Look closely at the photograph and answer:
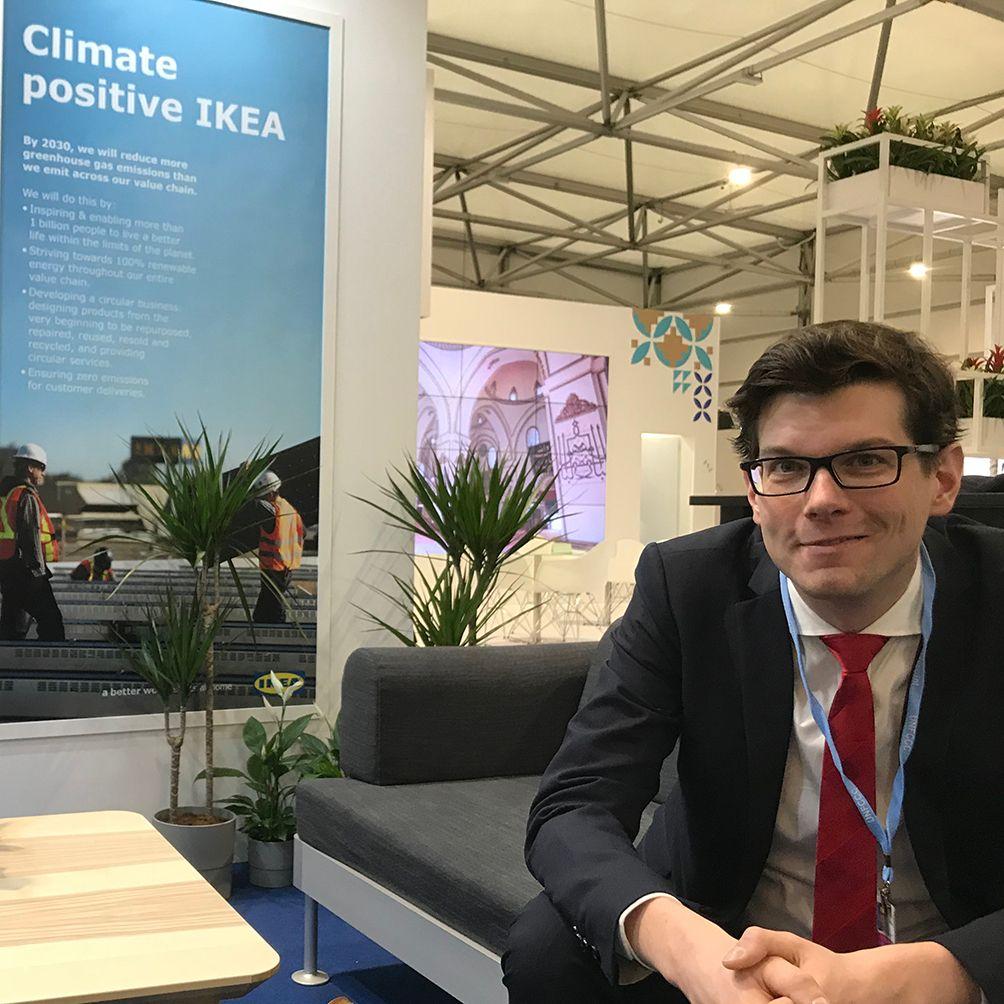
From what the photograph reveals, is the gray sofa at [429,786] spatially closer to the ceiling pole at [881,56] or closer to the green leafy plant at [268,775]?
the green leafy plant at [268,775]

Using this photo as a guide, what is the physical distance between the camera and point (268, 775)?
3.75m

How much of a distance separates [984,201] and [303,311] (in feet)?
8.74

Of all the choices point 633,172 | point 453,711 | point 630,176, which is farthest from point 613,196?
point 453,711

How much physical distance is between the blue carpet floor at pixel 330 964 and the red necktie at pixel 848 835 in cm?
166

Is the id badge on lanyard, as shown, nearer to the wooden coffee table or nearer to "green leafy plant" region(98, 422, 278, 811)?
the wooden coffee table

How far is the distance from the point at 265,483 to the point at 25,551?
29.6 inches

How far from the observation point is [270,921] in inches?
132

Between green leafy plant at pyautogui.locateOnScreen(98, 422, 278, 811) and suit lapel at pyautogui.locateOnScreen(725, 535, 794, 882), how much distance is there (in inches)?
90.5

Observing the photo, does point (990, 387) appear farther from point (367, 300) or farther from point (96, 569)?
point (96, 569)

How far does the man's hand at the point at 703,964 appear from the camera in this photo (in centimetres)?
117

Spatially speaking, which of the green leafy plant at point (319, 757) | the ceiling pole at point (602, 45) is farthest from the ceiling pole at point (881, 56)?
the green leafy plant at point (319, 757)

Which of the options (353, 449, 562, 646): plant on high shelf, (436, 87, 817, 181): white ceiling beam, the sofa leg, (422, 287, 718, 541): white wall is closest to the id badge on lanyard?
the sofa leg

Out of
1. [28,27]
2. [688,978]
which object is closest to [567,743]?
[688,978]

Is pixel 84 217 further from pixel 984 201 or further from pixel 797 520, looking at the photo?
pixel 984 201
